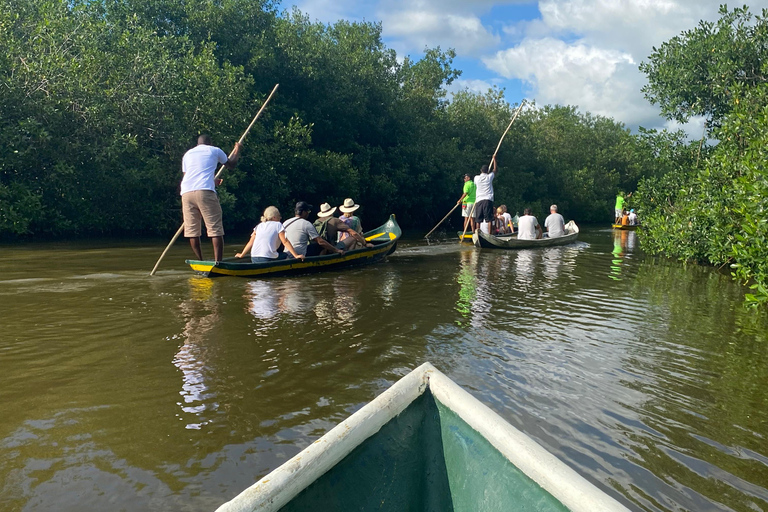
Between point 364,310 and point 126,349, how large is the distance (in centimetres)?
290

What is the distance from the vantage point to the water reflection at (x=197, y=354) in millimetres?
3916

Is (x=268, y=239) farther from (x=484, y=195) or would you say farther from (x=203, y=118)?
(x=203, y=118)

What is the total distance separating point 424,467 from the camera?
209cm

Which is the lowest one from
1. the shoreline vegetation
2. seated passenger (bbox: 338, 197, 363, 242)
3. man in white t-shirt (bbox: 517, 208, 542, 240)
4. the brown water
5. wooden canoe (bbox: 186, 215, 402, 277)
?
the brown water

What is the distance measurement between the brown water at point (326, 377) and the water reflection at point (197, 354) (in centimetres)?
2

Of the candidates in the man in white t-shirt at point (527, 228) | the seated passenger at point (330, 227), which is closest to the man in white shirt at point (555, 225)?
the man in white t-shirt at point (527, 228)

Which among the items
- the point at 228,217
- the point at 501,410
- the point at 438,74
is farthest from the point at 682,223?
the point at 438,74

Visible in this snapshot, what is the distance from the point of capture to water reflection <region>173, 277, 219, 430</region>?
3.92m

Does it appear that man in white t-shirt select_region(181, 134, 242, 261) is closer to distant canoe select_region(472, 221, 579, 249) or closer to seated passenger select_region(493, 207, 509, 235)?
distant canoe select_region(472, 221, 579, 249)

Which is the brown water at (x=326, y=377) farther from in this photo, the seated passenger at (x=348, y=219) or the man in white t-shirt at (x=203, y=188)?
the seated passenger at (x=348, y=219)

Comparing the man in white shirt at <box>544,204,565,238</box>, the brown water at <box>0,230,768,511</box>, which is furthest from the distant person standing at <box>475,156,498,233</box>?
the brown water at <box>0,230,768,511</box>

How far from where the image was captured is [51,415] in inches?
148

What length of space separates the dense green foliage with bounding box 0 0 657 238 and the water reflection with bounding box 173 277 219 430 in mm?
10596

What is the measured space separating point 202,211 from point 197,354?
4.66 m
